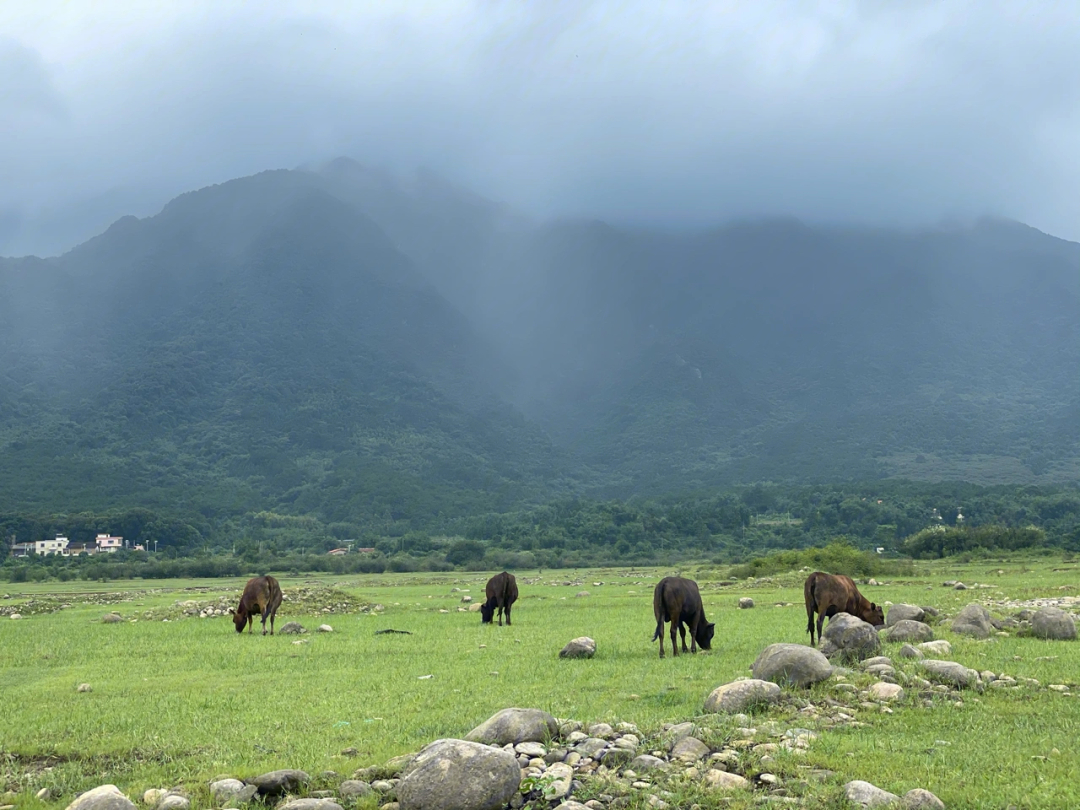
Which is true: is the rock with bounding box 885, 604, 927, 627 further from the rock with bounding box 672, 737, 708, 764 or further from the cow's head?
the rock with bounding box 672, 737, 708, 764

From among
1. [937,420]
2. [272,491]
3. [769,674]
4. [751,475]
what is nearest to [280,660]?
[769,674]

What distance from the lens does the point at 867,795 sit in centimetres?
793

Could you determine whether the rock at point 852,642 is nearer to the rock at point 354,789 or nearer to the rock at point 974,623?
the rock at point 974,623

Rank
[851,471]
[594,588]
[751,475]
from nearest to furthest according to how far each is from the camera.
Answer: [594,588]
[851,471]
[751,475]

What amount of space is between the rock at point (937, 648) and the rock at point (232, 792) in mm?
11756

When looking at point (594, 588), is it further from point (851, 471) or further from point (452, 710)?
point (851, 471)

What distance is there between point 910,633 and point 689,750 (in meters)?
10.6

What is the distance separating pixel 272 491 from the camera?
551 ft

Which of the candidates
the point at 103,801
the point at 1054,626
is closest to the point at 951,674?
the point at 1054,626

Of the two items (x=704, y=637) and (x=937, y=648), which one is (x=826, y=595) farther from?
(x=937, y=648)

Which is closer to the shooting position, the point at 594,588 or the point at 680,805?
the point at 680,805

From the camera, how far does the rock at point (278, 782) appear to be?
903cm

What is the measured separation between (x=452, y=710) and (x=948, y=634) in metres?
12.0

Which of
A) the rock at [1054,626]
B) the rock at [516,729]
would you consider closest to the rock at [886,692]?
the rock at [516,729]
